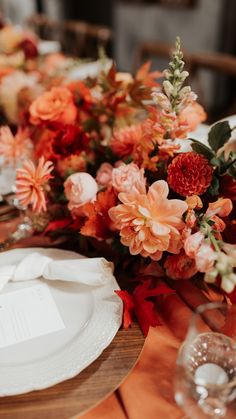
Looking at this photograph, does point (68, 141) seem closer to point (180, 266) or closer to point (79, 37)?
point (180, 266)

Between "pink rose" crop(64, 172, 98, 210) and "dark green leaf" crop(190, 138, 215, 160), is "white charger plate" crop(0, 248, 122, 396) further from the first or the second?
"dark green leaf" crop(190, 138, 215, 160)

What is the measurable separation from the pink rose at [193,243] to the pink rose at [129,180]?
0.11 m

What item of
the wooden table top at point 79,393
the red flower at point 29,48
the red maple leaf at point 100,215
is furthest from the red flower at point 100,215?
the red flower at point 29,48

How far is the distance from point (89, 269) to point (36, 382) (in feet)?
0.72

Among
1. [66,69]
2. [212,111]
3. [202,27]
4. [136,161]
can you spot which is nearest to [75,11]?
[202,27]

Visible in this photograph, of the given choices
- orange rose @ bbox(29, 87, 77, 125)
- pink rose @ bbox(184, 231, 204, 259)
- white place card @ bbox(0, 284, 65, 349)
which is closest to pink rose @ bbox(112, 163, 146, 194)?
pink rose @ bbox(184, 231, 204, 259)

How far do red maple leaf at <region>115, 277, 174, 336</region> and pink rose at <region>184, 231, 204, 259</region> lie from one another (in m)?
0.12

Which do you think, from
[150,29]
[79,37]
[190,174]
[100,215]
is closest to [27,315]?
[100,215]

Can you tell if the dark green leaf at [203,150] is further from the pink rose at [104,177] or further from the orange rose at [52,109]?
the orange rose at [52,109]

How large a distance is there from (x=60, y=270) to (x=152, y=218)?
0.20 m

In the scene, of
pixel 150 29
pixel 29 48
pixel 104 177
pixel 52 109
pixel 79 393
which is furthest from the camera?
pixel 150 29

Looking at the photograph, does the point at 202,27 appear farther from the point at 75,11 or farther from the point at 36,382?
the point at 36,382

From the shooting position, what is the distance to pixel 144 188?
667 mm

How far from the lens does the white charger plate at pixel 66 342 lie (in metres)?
0.55
